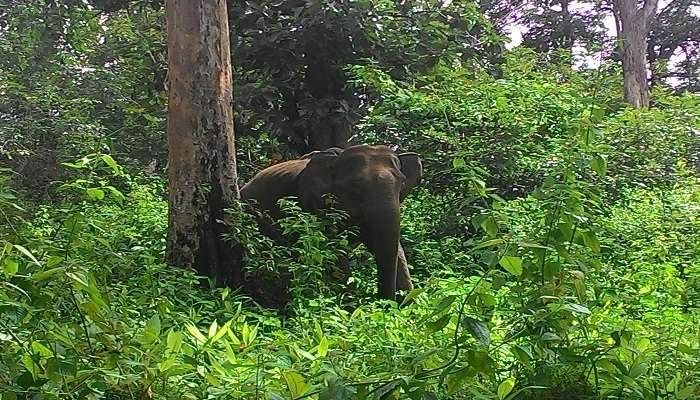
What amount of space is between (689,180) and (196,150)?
4740 millimetres

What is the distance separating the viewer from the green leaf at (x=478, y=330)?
2.25 metres

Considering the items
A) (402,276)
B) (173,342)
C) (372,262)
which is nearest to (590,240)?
(173,342)

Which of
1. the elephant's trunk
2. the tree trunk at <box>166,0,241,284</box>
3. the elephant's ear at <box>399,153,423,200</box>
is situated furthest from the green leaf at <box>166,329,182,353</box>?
the elephant's ear at <box>399,153,423,200</box>

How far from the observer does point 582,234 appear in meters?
2.66

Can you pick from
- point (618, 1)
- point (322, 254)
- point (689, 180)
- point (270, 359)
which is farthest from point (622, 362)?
point (618, 1)

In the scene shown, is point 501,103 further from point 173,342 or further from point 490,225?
point 173,342

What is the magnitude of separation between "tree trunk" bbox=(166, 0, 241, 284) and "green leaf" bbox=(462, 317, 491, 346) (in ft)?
11.4

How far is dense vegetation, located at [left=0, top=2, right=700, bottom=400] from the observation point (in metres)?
2.50

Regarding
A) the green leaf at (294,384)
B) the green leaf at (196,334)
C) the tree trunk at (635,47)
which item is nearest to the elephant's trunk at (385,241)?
the green leaf at (196,334)

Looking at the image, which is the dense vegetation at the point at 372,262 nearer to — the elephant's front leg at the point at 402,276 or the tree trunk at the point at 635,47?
the elephant's front leg at the point at 402,276

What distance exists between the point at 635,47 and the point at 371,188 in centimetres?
1082

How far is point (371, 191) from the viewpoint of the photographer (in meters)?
6.05

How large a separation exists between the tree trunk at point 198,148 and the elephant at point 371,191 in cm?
92

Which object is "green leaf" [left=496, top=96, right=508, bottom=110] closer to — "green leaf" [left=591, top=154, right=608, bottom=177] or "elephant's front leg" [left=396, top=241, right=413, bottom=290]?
"elephant's front leg" [left=396, top=241, right=413, bottom=290]
